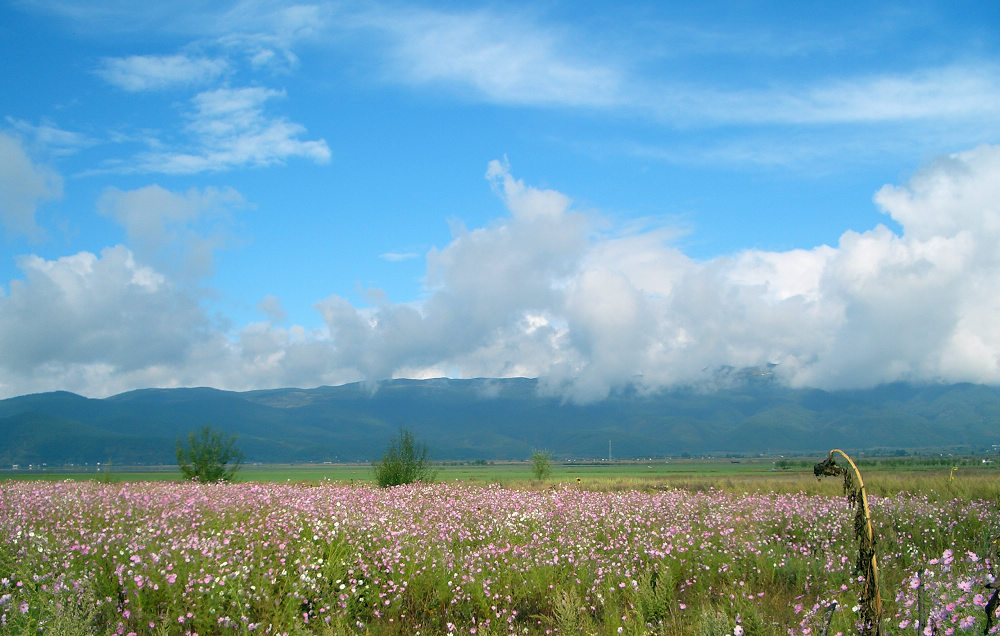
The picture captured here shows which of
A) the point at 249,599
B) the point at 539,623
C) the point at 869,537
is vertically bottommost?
the point at 539,623

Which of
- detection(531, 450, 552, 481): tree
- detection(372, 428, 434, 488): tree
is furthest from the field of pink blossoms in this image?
detection(531, 450, 552, 481): tree

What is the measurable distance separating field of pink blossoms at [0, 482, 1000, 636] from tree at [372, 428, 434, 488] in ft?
55.2

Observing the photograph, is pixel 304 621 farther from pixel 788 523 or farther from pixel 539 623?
pixel 788 523

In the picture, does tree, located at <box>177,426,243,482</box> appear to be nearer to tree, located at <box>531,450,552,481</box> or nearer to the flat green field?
the flat green field

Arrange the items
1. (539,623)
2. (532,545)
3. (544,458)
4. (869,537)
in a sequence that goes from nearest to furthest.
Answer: (869,537) → (539,623) → (532,545) → (544,458)

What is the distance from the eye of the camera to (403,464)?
104 feet

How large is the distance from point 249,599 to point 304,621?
2.32 ft

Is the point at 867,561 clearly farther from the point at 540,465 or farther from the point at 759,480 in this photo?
the point at 540,465

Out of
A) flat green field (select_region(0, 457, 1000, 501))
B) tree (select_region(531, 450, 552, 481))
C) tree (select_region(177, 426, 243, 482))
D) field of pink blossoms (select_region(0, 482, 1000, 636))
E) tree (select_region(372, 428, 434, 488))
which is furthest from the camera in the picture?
tree (select_region(531, 450, 552, 481))

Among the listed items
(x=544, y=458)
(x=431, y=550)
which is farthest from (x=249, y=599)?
(x=544, y=458)

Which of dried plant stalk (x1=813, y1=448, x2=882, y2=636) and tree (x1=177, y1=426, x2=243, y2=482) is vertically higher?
dried plant stalk (x1=813, y1=448, x2=882, y2=636)

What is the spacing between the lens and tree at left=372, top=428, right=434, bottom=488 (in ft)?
103

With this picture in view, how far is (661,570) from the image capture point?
34.2ft

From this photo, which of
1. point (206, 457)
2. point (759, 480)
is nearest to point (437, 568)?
point (206, 457)
